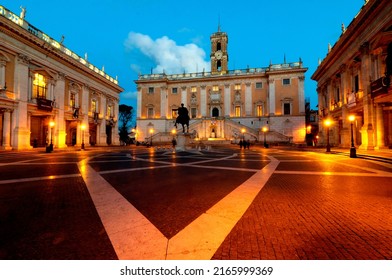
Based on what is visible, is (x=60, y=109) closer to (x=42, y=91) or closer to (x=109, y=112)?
(x=42, y=91)

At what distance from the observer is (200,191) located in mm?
4906

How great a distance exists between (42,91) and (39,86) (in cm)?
67

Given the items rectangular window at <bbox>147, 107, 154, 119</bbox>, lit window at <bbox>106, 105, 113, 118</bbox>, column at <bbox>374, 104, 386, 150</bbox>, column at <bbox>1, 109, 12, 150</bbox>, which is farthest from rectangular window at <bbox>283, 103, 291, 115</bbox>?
column at <bbox>1, 109, 12, 150</bbox>

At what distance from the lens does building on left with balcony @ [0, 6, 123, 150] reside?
19109mm

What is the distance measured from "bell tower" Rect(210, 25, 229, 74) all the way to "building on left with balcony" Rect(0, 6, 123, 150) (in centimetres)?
3186

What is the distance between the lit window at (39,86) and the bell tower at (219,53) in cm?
4163

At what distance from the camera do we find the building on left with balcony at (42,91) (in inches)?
752

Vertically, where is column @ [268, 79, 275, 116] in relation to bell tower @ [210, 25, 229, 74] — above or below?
below

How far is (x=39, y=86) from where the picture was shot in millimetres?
23250

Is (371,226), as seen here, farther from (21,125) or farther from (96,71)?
(96,71)

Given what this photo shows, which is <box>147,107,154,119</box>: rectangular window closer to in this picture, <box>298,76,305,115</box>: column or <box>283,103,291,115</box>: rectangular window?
<box>283,103,291,115</box>: rectangular window

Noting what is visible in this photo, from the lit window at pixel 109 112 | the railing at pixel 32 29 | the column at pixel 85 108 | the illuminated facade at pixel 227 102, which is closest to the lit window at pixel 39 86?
the railing at pixel 32 29

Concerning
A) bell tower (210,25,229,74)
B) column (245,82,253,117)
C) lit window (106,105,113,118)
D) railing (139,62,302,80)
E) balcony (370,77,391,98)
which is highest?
bell tower (210,25,229,74)
